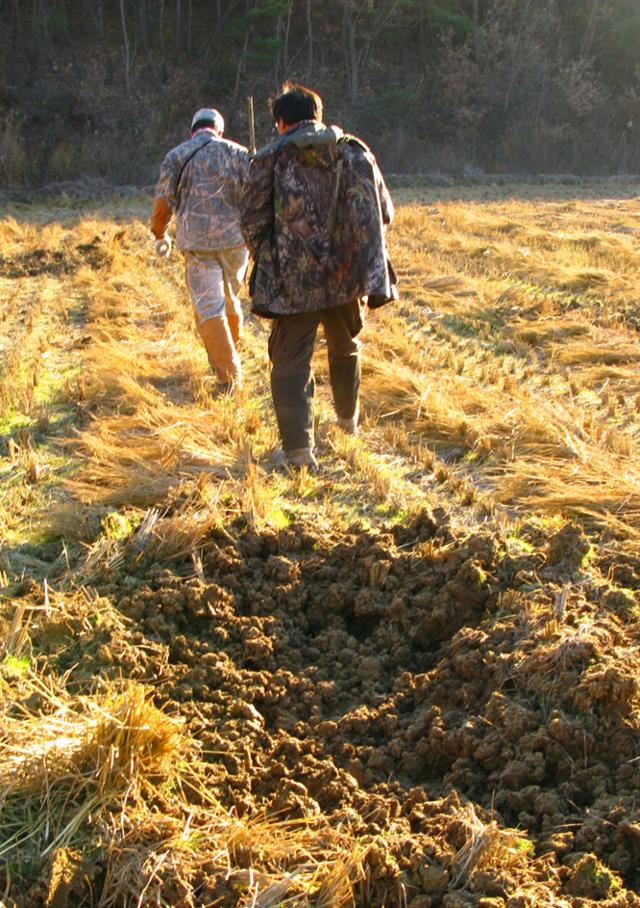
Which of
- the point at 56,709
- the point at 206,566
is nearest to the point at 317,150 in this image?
the point at 206,566

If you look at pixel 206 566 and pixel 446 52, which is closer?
pixel 206 566

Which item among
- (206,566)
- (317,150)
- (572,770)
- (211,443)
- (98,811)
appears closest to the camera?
(98,811)

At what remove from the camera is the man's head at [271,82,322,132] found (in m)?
4.61

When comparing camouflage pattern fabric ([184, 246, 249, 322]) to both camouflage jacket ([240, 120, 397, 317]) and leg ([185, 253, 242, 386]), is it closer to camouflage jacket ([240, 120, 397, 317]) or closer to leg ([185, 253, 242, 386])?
leg ([185, 253, 242, 386])

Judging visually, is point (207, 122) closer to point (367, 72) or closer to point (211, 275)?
point (211, 275)

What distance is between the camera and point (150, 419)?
528 cm

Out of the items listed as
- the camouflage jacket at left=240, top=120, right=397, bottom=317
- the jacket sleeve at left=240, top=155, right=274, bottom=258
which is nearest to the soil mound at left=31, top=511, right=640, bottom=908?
the camouflage jacket at left=240, top=120, right=397, bottom=317

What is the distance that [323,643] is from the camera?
3420 mm

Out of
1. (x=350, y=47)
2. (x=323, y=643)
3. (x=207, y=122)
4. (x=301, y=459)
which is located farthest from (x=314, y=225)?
(x=350, y=47)

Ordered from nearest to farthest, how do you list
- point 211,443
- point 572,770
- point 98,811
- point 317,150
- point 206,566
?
point 98,811 → point 572,770 → point 206,566 → point 317,150 → point 211,443

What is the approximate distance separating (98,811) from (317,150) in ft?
10.4

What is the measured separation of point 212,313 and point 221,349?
232mm

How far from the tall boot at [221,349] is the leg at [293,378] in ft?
4.37

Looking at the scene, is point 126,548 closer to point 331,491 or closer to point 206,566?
point 206,566
